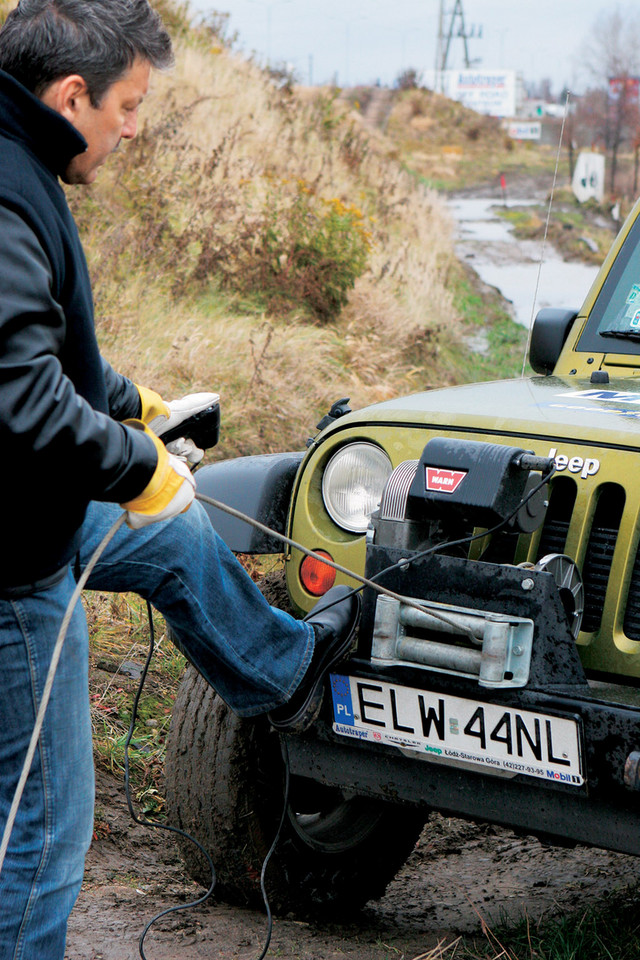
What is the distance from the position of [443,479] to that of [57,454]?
961mm

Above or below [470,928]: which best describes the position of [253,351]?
above

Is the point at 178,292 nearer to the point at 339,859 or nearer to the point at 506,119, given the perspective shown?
the point at 339,859

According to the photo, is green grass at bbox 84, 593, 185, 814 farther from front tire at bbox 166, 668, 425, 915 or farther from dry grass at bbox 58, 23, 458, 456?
dry grass at bbox 58, 23, 458, 456

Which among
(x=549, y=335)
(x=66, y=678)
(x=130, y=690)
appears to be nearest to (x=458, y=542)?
(x=66, y=678)

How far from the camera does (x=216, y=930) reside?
309 centimetres

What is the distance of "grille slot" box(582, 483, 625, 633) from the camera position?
262 centimetres

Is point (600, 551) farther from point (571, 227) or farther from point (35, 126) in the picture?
point (571, 227)

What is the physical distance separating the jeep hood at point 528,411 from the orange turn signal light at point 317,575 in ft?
1.16

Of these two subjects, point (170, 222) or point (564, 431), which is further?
point (170, 222)

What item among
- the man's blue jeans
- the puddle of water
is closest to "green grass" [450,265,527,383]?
the puddle of water

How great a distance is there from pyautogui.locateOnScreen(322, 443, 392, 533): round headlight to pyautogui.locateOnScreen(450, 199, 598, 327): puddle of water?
1307 cm

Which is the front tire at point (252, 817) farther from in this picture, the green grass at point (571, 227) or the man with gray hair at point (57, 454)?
the green grass at point (571, 227)

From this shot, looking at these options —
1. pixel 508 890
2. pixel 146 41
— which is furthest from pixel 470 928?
pixel 146 41

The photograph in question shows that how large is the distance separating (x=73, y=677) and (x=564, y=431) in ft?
4.21
